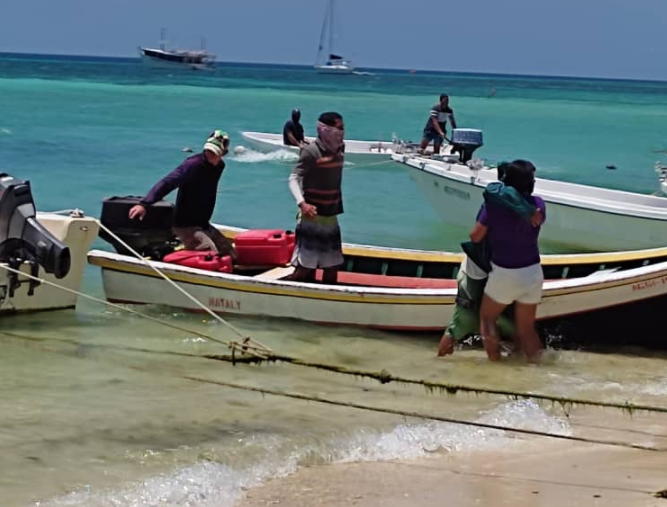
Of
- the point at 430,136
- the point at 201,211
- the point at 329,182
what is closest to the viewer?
the point at 329,182

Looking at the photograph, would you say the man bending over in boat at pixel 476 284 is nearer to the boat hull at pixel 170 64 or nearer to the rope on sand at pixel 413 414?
the rope on sand at pixel 413 414

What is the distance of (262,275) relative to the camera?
32.2ft

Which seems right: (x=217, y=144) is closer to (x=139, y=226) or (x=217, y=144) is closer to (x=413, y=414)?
(x=139, y=226)

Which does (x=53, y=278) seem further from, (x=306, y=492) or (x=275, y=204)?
(x=275, y=204)

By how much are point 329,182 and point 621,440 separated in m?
3.21

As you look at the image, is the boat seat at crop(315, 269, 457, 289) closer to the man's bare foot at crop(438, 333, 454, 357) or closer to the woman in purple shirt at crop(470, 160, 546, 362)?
the man's bare foot at crop(438, 333, 454, 357)

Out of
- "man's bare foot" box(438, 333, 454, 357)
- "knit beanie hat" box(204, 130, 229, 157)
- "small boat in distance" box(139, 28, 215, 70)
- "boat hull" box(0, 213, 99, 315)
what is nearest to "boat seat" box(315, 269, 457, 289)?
"man's bare foot" box(438, 333, 454, 357)

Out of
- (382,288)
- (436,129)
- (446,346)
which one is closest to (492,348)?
(446,346)

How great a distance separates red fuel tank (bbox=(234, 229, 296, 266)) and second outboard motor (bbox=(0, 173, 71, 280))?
1.77 metres

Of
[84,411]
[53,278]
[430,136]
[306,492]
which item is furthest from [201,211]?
[430,136]

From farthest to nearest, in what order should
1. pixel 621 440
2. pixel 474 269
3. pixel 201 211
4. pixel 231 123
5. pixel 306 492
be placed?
1. pixel 231 123
2. pixel 201 211
3. pixel 474 269
4. pixel 621 440
5. pixel 306 492

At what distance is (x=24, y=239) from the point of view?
898 centimetres

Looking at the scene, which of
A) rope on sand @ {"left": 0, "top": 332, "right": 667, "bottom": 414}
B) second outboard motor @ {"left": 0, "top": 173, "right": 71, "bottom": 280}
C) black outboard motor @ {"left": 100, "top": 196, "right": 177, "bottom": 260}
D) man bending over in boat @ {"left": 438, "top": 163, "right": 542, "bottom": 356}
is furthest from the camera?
black outboard motor @ {"left": 100, "top": 196, "right": 177, "bottom": 260}

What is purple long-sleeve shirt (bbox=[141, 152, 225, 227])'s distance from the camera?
934 centimetres
